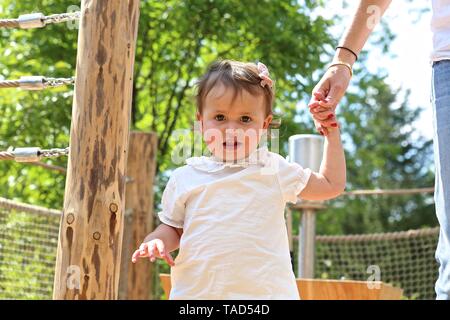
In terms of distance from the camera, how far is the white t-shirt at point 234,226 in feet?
6.15

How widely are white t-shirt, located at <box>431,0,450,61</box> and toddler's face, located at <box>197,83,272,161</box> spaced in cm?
49

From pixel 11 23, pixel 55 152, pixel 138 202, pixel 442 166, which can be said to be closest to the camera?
pixel 442 166

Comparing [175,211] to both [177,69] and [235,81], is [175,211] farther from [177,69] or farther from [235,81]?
[177,69]

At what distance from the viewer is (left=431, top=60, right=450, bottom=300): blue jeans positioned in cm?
156

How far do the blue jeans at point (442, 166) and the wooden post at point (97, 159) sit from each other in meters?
0.99

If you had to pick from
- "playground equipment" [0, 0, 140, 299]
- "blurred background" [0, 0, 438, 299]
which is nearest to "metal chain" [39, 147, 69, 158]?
"playground equipment" [0, 0, 140, 299]

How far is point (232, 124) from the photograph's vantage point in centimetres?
198

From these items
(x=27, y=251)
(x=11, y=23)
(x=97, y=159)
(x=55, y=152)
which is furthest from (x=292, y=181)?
(x=27, y=251)

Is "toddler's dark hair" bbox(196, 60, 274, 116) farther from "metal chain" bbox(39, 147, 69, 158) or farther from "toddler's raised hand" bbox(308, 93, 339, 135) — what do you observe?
"metal chain" bbox(39, 147, 69, 158)

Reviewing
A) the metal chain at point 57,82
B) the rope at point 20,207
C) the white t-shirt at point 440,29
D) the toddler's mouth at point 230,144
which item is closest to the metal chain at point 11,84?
the metal chain at point 57,82

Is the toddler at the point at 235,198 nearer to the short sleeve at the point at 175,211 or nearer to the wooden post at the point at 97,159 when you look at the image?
the short sleeve at the point at 175,211

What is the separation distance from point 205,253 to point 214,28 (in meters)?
4.56

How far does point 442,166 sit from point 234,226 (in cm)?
53
